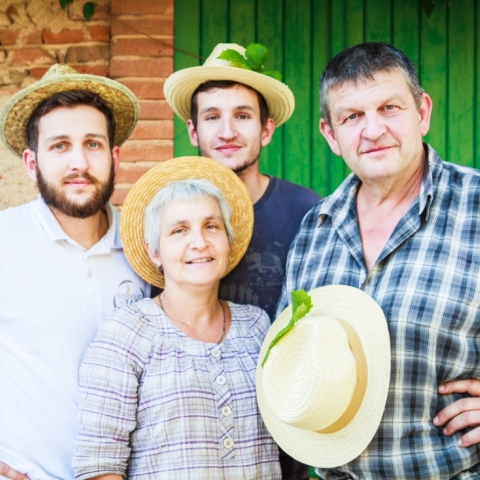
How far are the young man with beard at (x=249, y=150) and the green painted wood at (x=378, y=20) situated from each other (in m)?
1.12

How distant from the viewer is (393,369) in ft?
7.43

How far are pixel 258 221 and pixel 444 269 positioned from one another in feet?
3.35

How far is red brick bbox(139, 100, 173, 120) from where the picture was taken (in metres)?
3.93

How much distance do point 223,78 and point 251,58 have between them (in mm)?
158

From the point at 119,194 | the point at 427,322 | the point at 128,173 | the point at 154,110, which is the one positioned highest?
the point at 154,110

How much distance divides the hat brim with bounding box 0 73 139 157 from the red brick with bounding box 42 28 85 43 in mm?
1186

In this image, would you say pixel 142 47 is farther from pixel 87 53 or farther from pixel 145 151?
pixel 145 151

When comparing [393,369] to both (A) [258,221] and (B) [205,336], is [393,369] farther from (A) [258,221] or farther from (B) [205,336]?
(A) [258,221]

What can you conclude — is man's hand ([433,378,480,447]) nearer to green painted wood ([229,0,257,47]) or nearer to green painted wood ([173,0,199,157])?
green painted wood ([173,0,199,157])

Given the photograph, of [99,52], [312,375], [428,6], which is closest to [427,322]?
[312,375]

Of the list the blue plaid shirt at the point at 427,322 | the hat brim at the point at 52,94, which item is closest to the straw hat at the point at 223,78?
the hat brim at the point at 52,94

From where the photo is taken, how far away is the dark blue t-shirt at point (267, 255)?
2984mm

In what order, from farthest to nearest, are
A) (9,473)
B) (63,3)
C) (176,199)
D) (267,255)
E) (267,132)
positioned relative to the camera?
(63,3)
(267,132)
(267,255)
(176,199)
(9,473)

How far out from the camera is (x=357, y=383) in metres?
2.22
